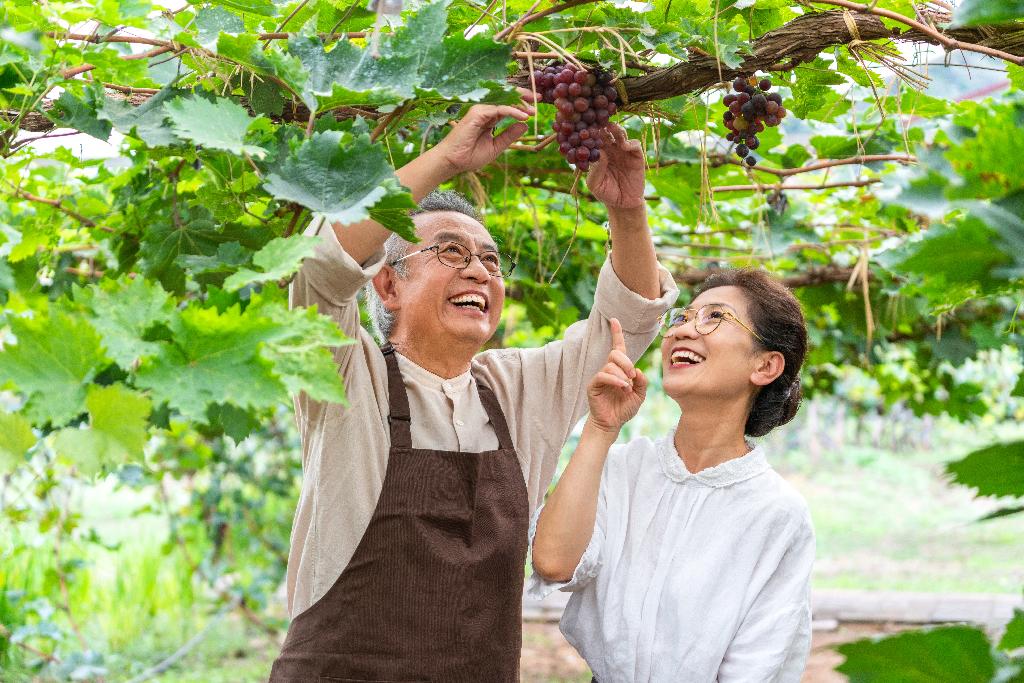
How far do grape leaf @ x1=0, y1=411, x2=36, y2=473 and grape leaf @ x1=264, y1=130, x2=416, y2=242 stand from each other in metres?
0.34

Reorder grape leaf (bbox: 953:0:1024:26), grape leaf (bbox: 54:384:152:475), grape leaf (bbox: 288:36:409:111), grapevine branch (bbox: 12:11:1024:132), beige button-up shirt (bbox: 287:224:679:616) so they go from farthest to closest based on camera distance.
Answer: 1. beige button-up shirt (bbox: 287:224:679:616)
2. grapevine branch (bbox: 12:11:1024:132)
3. grape leaf (bbox: 288:36:409:111)
4. grape leaf (bbox: 54:384:152:475)
5. grape leaf (bbox: 953:0:1024:26)

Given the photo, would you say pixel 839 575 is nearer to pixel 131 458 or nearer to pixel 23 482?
pixel 23 482

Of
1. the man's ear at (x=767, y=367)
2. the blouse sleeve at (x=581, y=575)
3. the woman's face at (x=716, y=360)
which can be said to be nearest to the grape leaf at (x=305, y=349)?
the blouse sleeve at (x=581, y=575)

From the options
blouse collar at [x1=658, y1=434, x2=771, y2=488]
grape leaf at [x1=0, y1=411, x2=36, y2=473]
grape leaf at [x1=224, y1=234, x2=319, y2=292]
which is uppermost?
grape leaf at [x1=224, y1=234, x2=319, y2=292]

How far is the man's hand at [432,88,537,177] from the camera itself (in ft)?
4.41

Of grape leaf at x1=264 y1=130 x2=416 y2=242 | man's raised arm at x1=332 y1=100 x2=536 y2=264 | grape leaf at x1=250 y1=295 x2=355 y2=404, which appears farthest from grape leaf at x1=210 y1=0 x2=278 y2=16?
grape leaf at x1=250 y1=295 x2=355 y2=404

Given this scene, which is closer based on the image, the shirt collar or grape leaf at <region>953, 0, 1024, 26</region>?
grape leaf at <region>953, 0, 1024, 26</region>

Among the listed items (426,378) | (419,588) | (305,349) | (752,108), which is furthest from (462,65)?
(419,588)

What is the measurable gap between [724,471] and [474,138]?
2.43 ft

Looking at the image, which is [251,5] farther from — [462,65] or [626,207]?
[626,207]

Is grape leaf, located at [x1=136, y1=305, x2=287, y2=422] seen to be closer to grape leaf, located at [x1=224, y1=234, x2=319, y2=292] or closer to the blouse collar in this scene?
grape leaf, located at [x1=224, y1=234, x2=319, y2=292]

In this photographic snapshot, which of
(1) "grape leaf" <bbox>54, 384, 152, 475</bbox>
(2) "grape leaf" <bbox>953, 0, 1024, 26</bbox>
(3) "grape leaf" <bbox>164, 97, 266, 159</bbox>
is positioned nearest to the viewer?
(2) "grape leaf" <bbox>953, 0, 1024, 26</bbox>

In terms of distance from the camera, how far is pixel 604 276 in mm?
1843

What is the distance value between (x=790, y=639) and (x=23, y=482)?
5.43 metres
